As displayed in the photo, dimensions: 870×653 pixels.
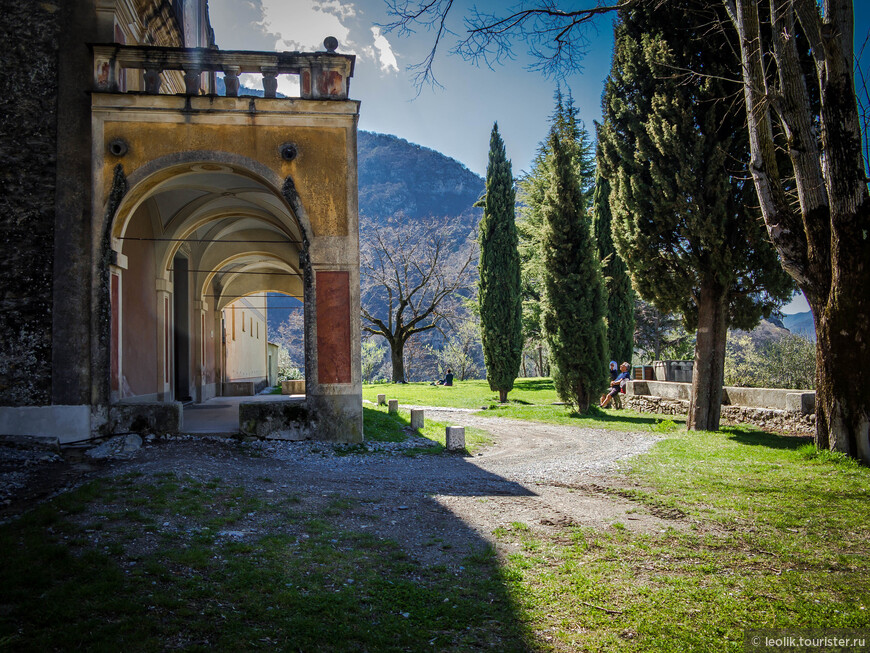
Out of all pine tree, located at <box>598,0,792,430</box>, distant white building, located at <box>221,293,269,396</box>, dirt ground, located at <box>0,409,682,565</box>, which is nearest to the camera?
dirt ground, located at <box>0,409,682,565</box>

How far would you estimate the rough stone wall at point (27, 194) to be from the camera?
8602mm

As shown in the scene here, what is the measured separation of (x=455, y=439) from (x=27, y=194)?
781 cm

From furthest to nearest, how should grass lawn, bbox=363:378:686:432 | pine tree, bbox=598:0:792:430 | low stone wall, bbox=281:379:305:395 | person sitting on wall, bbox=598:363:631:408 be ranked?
low stone wall, bbox=281:379:305:395 → person sitting on wall, bbox=598:363:631:408 → grass lawn, bbox=363:378:686:432 → pine tree, bbox=598:0:792:430

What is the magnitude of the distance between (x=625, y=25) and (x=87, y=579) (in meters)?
13.1

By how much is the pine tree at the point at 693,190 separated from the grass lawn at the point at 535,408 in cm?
230

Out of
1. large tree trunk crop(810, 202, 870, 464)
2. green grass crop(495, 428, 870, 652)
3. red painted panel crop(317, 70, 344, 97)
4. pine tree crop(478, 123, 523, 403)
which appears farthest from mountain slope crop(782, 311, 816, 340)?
pine tree crop(478, 123, 523, 403)

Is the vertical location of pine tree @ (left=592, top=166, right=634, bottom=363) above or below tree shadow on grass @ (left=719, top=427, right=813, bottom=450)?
above

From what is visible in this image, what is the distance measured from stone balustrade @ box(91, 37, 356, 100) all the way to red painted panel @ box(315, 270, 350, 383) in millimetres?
3128

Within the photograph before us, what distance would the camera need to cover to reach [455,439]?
9.70 meters

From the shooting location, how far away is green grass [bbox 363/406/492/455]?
33.2ft

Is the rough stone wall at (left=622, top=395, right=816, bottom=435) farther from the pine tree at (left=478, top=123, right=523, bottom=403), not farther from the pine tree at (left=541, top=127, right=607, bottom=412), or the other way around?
the pine tree at (left=478, top=123, right=523, bottom=403)

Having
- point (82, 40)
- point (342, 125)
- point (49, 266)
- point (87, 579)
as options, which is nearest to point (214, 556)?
point (87, 579)

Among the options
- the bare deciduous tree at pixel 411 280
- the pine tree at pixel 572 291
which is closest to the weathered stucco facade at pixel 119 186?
the pine tree at pixel 572 291

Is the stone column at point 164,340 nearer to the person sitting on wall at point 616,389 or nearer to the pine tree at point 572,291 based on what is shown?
the pine tree at point 572,291
